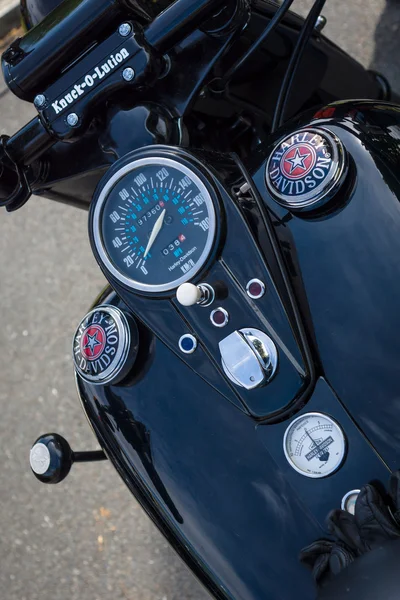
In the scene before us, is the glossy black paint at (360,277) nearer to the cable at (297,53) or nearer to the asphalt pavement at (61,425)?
the cable at (297,53)

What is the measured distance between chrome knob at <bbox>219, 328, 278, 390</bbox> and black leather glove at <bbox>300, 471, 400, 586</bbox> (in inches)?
8.8

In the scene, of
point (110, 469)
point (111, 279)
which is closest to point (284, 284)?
point (111, 279)

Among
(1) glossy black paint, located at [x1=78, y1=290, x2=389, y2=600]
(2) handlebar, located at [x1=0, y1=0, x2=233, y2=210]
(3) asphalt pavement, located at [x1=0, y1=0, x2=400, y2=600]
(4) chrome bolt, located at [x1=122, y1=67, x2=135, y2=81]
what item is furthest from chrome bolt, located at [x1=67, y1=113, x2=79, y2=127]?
(3) asphalt pavement, located at [x1=0, y1=0, x2=400, y2=600]

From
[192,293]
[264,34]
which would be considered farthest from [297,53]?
[192,293]

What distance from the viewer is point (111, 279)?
4.00 feet

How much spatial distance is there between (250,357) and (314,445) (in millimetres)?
164

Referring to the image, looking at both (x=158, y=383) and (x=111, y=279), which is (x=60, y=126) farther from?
(x=158, y=383)

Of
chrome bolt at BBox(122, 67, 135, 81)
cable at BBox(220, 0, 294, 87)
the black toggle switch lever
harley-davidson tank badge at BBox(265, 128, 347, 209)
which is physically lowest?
the black toggle switch lever

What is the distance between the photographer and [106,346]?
1233 millimetres

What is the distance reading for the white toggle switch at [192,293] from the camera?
107 centimetres

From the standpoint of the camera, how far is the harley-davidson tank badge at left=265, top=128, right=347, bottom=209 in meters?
1.08

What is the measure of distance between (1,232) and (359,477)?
216 cm

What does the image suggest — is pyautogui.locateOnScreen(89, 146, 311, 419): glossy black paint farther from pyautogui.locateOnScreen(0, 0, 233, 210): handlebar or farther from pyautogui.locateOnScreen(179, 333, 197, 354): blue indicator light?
pyautogui.locateOnScreen(0, 0, 233, 210): handlebar

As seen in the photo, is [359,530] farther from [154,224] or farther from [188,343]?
[154,224]
